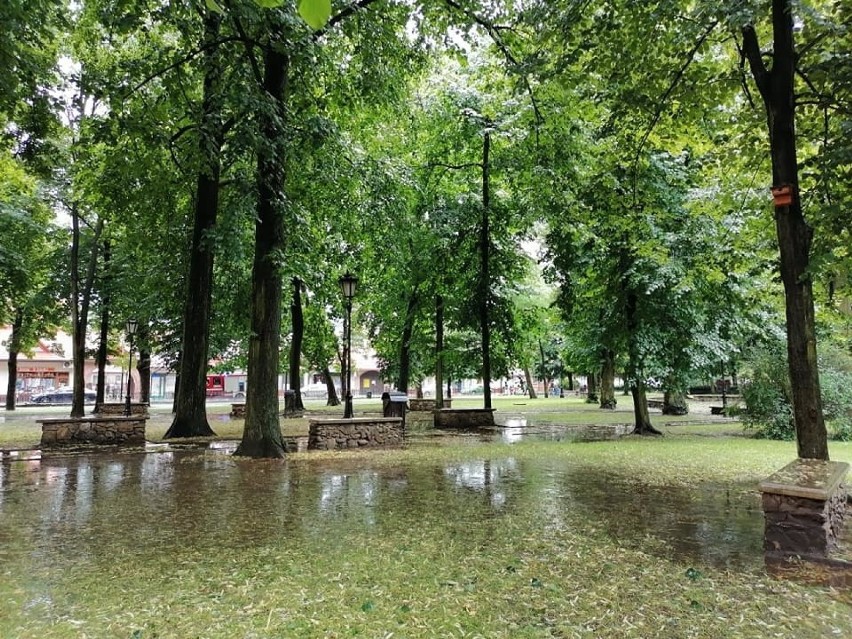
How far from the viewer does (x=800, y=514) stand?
4625 millimetres

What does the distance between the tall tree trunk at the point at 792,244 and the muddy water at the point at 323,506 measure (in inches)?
45.8

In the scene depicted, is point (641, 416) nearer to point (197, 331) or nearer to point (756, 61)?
point (756, 61)

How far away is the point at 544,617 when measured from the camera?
134 inches

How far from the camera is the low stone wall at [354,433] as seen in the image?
11641mm

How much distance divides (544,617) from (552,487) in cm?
427

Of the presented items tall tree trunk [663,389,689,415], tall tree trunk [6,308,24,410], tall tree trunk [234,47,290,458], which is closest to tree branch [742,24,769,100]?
tall tree trunk [234,47,290,458]

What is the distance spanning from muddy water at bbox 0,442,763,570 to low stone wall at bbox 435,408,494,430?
7921mm

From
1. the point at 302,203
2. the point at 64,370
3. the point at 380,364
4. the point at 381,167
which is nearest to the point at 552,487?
the point at 381,167

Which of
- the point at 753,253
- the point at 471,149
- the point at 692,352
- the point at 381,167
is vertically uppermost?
the point at 471,149

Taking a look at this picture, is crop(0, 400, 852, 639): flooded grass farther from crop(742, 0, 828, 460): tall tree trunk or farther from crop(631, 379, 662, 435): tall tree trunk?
crop(631, 379, 662, 435): tall tree trunk

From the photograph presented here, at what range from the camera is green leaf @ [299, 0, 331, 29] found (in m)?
1.48

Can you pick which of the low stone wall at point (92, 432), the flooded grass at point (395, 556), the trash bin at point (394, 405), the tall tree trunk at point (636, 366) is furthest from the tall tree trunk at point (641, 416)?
the low stone wall at point (92, 432)

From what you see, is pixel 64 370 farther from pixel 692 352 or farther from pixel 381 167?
pixel 692 352

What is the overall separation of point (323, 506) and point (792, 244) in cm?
582
